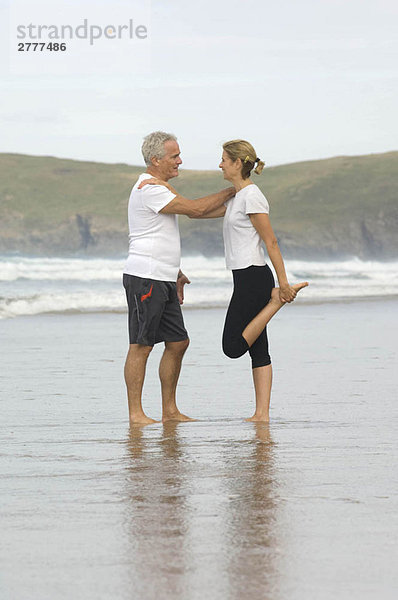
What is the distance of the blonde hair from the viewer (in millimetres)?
5430

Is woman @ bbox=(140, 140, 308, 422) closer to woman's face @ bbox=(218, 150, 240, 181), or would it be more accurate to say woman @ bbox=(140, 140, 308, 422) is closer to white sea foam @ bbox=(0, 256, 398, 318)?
woman's face @ bbox=(218, 150, 240, 181)

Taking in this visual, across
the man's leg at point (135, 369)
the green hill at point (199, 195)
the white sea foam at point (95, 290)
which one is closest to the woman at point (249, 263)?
the man's leg at point (135, 369)

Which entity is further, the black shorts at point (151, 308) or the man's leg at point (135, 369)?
the man's leg at point (135, 369)

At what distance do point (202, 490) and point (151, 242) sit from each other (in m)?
2.12

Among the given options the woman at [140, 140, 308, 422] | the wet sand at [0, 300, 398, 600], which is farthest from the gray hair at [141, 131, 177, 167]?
the wet sand at [0, 300, 398, 600]

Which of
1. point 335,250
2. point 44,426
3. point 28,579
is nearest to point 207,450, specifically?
point 44,426

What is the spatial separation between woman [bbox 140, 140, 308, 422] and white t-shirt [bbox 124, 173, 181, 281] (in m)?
0.14

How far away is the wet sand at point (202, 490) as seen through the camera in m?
2.65

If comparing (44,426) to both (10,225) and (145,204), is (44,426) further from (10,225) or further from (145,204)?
(10,225)

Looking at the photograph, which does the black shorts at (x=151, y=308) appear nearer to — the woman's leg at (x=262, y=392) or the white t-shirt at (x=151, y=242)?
the white t-shirt at (x=151, y=242)

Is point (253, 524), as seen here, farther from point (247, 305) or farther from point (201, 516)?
point (247, 305)

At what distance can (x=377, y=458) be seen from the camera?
423 cm

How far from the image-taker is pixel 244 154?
545cm

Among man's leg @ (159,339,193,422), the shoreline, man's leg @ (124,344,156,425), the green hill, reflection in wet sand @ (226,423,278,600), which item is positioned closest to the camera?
reflection in wet sand @ (226,423,278,600)
